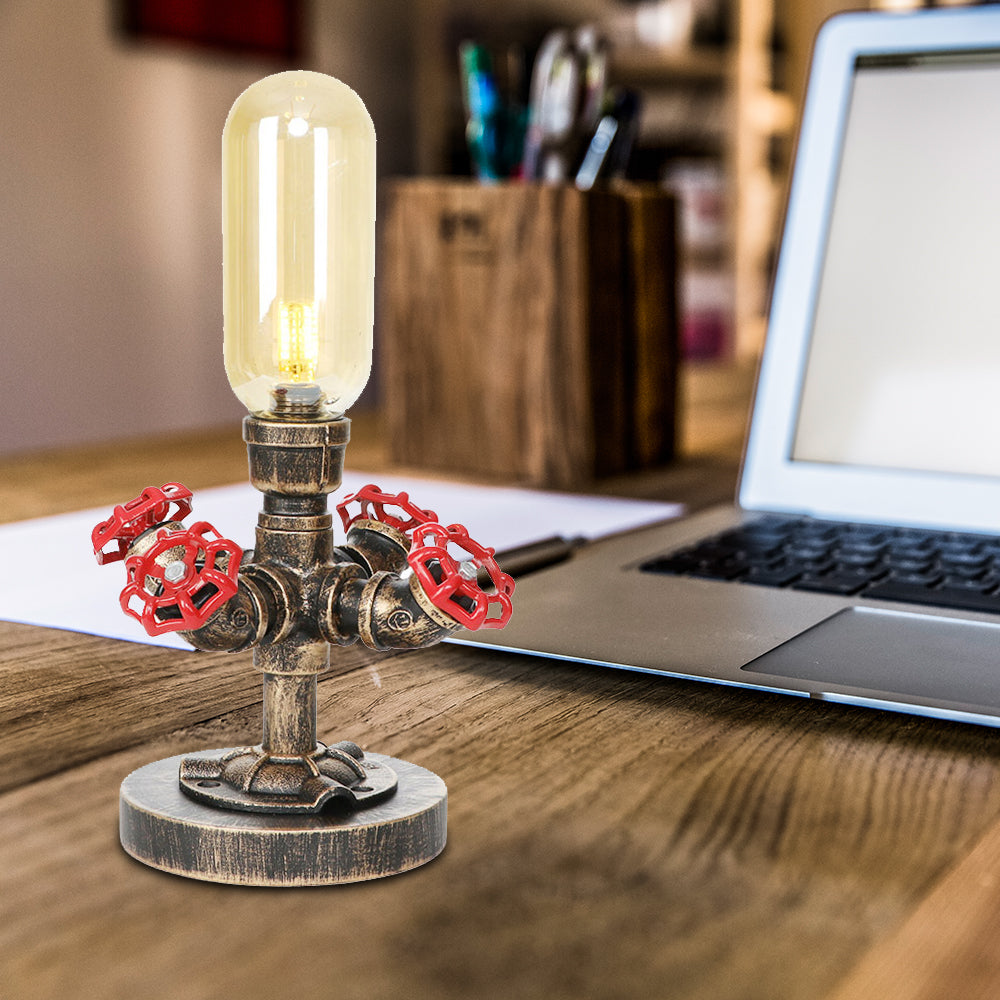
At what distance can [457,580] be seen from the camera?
0.33 meters

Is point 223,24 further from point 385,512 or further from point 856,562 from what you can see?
point 385,512

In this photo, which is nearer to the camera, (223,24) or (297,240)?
(297,240)

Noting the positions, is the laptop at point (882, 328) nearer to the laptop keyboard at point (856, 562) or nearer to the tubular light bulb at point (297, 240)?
the laptop keyboard at point (856, 562)

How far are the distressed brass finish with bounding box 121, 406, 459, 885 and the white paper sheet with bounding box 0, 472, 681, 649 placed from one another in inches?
8.1

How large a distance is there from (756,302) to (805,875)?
2.84 meters

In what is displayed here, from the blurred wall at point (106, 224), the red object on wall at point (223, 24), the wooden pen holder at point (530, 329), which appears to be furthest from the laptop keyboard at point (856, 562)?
the red object on wall at point (223, 24)

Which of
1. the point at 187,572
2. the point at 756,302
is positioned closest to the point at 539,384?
the point at 187,572

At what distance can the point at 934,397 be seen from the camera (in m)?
0.78

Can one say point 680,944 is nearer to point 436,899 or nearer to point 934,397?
point 436,899

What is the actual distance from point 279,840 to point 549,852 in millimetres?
69

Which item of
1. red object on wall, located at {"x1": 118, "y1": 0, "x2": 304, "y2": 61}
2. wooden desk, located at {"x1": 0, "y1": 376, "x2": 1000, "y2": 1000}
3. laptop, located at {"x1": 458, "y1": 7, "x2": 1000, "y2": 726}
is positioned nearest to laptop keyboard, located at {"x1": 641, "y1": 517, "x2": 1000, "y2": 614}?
laptop, located at {"x1": 458, "y1": 7, "x2": 1000, "y2": 726}

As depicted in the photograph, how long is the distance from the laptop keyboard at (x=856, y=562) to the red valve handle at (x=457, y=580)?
0.27 metres

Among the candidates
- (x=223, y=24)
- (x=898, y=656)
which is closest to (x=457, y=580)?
(x=898, y=656)

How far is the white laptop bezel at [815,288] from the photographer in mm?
772
